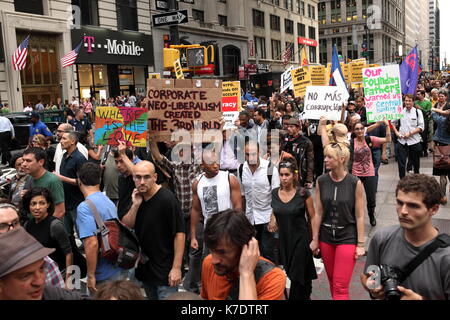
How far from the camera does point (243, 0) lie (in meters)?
46.8

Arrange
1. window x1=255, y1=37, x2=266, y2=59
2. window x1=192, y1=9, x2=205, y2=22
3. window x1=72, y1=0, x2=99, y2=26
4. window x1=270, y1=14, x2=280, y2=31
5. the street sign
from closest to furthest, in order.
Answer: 1. the street sign
2. window x1=72, y1=0, x2=99, y2=26
3. window x1=192, y1=9, x2=205, y2=22
4. window x1=255, y1=37, x2=266, y2=59
5. window x1=270, y1=14, x2=280, y2=31

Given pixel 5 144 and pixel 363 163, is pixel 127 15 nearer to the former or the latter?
pixel 5 144

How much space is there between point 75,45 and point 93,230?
78.3ft

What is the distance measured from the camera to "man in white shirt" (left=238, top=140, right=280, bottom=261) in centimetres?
523

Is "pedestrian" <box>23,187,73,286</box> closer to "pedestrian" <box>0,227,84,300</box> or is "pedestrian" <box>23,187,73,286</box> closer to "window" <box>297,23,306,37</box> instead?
"pedestrian" <box>0,227,84,300</box>

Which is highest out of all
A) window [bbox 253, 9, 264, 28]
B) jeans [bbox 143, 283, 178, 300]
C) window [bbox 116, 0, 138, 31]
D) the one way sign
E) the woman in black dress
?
window [bbox 253, 9, 264, 28]

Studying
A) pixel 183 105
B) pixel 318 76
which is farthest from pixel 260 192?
pixel 318 76

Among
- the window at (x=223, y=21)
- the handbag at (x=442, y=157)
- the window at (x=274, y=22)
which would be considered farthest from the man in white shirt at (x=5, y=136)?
the window at (x=274, y=22)

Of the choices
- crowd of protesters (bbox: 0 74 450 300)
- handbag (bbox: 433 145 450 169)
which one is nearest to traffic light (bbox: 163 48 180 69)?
crowd of protesters (bbox: 0 74 450 300)

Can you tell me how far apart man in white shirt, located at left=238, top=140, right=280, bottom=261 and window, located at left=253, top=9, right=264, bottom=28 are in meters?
47.7

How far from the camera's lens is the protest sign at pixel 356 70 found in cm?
1598

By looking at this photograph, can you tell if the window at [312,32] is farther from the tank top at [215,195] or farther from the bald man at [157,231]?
the bald man at [157,231]

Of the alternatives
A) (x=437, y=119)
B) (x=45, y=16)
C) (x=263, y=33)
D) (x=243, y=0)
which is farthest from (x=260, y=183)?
(x=263, y=33)

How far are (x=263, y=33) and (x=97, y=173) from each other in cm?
5046
